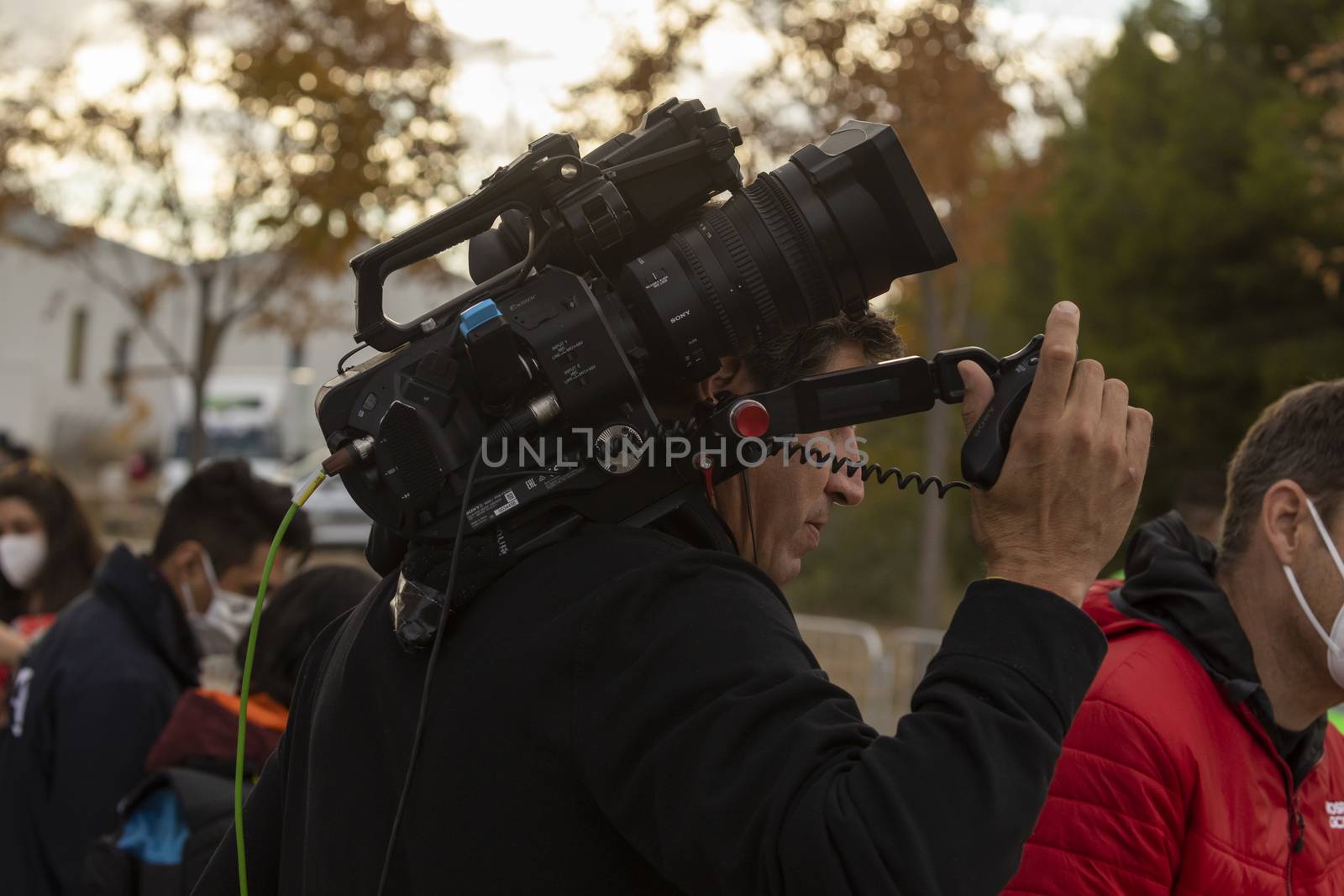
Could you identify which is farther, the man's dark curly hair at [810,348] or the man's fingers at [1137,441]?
the man's dark curly hair at [810,348]

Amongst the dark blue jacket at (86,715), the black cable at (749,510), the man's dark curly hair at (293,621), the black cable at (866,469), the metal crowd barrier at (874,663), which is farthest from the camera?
the metal crowd barrier at (874,663)

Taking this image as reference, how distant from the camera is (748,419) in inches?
71.5

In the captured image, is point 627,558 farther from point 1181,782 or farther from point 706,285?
point 1181,782

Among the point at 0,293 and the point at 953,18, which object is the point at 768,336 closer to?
the point at 953,18

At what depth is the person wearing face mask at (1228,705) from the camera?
230 centimetres

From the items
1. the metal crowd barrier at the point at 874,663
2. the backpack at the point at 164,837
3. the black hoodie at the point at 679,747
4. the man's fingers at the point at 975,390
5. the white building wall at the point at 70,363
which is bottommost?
the metal crowd barrier at the point at 874,663

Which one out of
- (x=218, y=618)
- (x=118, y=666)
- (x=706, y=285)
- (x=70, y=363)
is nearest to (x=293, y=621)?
(x=118, y=666)

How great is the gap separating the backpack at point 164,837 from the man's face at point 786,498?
1.76 metres

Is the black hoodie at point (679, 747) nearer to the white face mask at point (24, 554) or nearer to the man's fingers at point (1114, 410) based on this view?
the man's fingers at point (1114, 410)

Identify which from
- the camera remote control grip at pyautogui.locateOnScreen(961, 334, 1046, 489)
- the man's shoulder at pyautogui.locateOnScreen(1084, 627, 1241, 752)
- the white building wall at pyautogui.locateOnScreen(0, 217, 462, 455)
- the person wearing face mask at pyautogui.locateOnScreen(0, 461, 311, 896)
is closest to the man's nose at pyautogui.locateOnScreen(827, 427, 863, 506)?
the camera remote control grip at pyautogui.locateOnScreen(961, 334, 1046, 489)

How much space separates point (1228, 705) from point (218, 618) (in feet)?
9.85

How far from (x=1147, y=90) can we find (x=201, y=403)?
12.8m

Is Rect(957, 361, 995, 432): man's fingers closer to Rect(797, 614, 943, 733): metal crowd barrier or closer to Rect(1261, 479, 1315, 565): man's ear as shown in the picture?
Rect(1261, 479, 1315, 565): man's ear

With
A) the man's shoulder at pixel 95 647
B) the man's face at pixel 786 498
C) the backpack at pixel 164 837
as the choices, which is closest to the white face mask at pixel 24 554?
the man's shoulder at pixel 95 647
